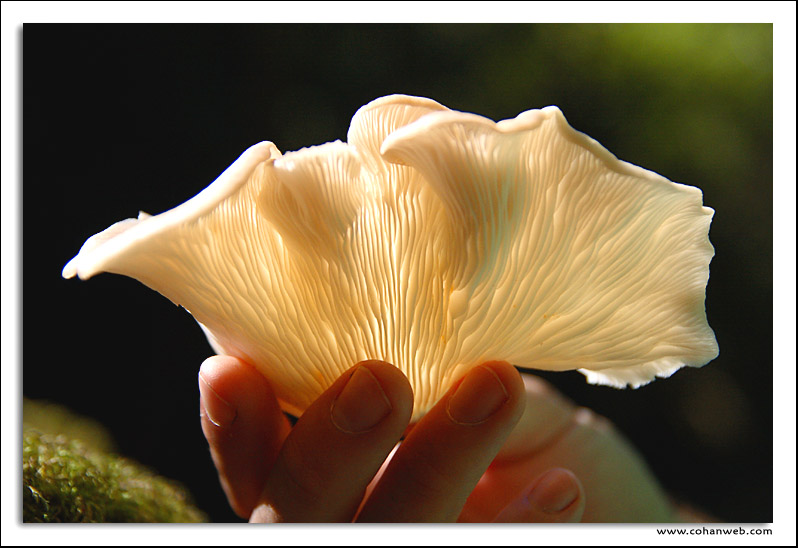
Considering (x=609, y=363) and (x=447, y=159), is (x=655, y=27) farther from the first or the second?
(x=447, y=159)

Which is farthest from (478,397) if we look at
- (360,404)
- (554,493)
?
(554,493)

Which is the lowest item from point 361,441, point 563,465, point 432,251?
point 563,465

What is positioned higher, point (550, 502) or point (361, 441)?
point (361, 441)

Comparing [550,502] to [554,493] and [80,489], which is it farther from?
[80,489]

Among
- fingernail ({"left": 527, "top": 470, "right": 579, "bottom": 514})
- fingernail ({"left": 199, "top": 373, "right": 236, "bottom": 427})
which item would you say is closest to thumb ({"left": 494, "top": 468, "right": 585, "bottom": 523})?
fingernail ({"left": 527, "top": 470, "right": 579, "bottom": 514})

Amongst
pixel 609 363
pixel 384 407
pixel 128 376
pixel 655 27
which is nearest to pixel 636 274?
pixel 609 363
